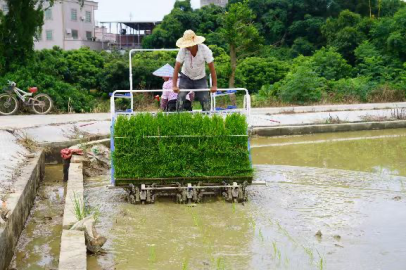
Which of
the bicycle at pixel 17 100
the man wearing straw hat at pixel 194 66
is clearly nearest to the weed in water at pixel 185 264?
the man wearing straw hat at pixel 194 66

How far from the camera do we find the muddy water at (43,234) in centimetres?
496

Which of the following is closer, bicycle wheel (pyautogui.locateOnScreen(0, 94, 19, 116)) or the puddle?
the puddle

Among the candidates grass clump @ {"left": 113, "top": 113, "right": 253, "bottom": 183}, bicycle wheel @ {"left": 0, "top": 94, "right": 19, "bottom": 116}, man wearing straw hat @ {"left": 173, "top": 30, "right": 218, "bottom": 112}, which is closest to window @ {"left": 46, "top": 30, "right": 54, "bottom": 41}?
bicycle wheel @ {"left": 0, "top": 94, "right": 19, "bottom": 116}

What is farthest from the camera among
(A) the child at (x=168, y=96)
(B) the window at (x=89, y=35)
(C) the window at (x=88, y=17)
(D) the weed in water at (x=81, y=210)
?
(C) the window at (x=88, y=17)

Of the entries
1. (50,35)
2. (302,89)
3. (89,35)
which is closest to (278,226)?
(302,89)

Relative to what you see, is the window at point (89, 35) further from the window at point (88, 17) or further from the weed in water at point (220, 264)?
the weed in water at point (220, 264)

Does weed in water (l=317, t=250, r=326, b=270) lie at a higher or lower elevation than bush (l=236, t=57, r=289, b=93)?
lower

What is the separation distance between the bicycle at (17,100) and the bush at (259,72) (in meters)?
10.6

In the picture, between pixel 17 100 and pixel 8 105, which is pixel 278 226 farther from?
pixel 17 100

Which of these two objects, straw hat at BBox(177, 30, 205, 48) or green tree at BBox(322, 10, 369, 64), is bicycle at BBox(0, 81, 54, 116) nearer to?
straw hat at BBox(177, 30, 205, 48)

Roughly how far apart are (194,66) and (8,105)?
9.45 meters

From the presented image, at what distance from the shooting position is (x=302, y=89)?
61.8 ft

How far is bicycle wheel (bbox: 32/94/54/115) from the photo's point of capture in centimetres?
1573

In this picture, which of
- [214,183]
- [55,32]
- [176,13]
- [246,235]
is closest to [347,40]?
[176,13]
